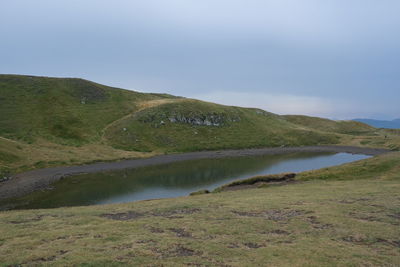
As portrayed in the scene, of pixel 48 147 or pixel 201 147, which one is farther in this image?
pixel 201 147

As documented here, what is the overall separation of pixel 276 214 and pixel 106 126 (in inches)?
3850

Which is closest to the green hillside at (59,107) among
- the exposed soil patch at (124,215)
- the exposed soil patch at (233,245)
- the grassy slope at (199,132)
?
the grassy slope at (199,132)

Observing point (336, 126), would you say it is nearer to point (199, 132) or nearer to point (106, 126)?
point (199, 132)

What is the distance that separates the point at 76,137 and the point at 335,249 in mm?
93709

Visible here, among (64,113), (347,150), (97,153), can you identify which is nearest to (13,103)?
(64,113)

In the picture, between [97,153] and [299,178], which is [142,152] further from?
[299,178]

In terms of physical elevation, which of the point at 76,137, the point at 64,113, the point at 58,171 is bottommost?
the point at 58,171

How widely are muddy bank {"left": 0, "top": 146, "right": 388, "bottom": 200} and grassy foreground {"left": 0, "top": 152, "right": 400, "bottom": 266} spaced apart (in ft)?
92.4

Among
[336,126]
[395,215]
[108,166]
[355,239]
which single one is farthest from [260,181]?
[336,126]

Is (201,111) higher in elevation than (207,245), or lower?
higher

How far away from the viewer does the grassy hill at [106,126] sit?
80.4m

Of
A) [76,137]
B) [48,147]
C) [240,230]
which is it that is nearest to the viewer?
[240,230]

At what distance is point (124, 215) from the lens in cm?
2422

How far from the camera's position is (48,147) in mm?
80312
